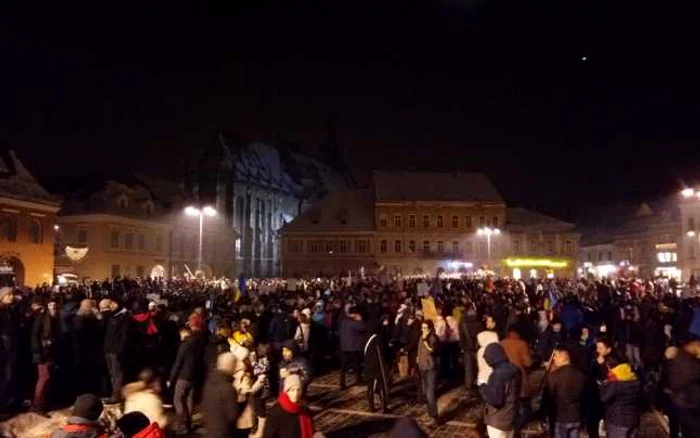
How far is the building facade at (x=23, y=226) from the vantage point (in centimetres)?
4000

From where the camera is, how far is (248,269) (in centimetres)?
8062

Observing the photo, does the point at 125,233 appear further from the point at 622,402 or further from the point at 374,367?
the point at 622,402

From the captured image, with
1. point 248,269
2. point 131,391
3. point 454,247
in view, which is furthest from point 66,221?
point 131,391

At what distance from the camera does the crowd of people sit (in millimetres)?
7016

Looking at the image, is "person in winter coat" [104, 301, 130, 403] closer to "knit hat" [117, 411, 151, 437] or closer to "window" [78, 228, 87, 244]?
"knit hat" [117, 411, 151, 437]

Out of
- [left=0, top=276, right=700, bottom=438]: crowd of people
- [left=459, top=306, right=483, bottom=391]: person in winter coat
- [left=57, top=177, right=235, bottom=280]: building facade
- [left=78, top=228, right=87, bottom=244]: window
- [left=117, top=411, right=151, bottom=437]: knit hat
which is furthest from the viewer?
[left=78, top=228, right=87, bottom=244]: window

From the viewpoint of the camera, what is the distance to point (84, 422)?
529cm

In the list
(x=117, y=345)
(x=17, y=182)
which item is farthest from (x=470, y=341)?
(x=17, y=182)

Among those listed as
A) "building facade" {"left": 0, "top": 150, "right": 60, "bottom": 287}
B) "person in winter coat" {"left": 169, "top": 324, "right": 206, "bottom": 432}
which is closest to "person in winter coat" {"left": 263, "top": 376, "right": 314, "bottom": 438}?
"person in winter coat" {"left": 169, "top": 324, "right": 206, "bottom": 432}

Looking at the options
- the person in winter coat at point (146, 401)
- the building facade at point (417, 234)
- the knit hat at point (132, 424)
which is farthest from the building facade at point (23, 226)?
the knit hat at point (132, 424)

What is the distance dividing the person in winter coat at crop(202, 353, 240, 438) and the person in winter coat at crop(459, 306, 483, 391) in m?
8.01

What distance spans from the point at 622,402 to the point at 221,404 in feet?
15.6

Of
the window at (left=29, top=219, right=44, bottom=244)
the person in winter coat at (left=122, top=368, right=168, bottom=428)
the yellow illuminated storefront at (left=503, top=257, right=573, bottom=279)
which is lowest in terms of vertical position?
the person in winter coat at (left=122, top=368, right=168, bottom=428)

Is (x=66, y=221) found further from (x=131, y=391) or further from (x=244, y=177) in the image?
(x=131, y=391)
